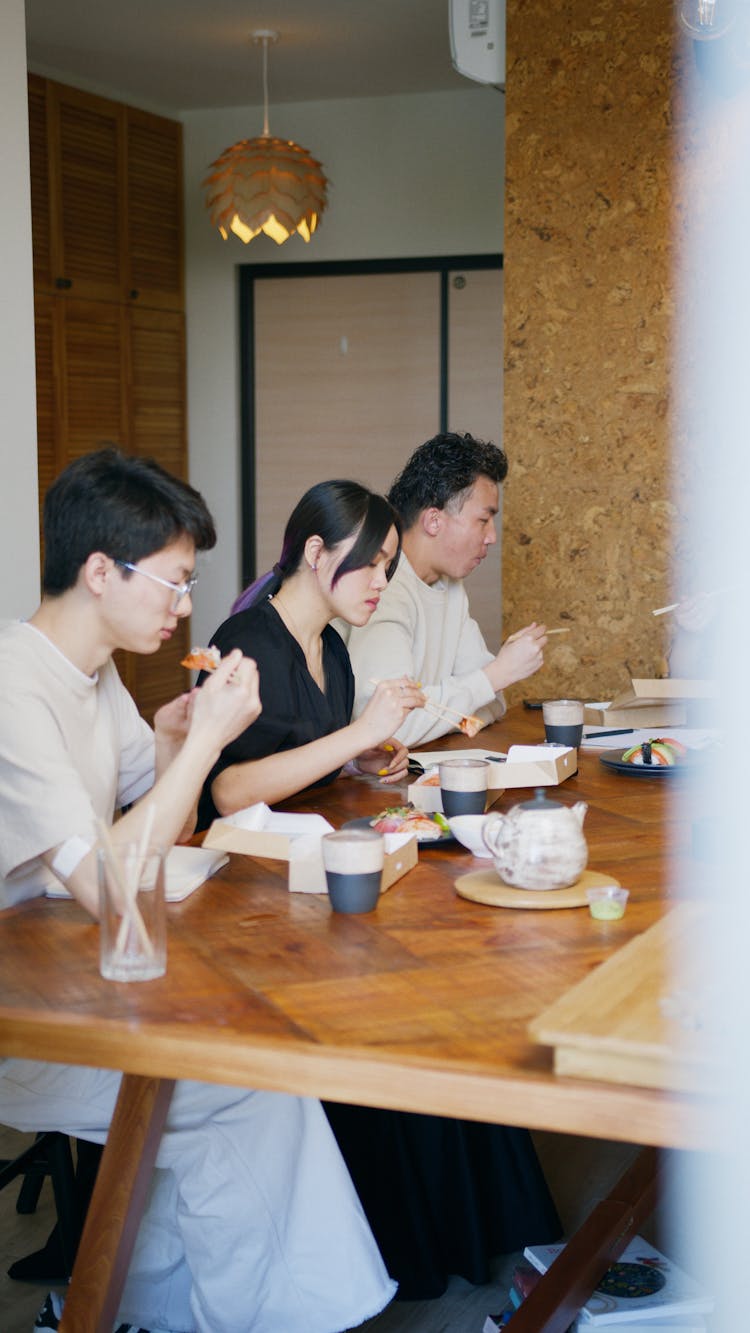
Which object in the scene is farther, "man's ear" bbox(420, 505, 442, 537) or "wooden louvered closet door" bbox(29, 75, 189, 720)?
"wooden louvered closet door" bbox(29, 75, 189, 720)

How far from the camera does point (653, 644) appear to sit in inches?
157

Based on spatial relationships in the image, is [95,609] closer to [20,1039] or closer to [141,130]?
[20,1039]

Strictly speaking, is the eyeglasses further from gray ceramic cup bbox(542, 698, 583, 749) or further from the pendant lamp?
the pendant lamp

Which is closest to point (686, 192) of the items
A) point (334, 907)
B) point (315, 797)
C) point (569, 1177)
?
point (315, 797)

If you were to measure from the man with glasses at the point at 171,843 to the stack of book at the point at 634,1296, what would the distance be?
28cm

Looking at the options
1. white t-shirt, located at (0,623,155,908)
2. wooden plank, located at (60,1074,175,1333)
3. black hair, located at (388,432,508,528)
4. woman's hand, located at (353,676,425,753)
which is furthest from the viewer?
black hair, located at (388,432,508,528)

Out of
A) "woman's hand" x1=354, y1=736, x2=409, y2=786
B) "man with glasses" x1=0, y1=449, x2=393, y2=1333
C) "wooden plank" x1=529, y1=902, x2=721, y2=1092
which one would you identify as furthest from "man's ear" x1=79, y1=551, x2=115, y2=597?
"wooden plank" x1=529, y1=902, x2=721, y2=1092

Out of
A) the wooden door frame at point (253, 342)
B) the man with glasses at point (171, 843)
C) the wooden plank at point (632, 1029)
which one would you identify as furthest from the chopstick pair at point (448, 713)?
the wooden door frame at point (253, 342)

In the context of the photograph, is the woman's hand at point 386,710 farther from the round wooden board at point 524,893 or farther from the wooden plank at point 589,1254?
the wooden plank at point 589,1254

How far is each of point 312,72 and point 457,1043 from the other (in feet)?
16.6

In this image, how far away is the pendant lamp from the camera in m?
4.73

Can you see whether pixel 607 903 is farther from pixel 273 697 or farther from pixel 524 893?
pixel 273 697

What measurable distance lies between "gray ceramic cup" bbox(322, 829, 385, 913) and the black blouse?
0.68 metres

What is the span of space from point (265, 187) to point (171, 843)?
354 centimetres
